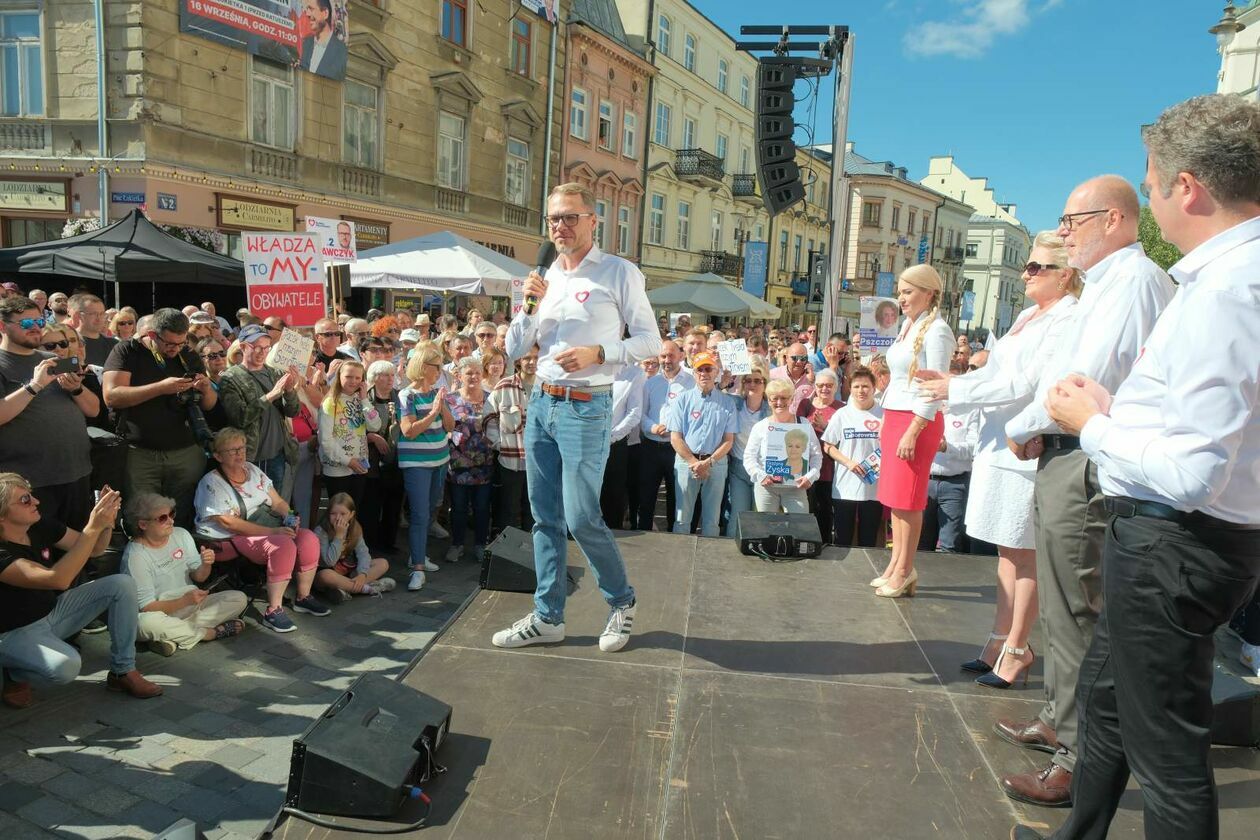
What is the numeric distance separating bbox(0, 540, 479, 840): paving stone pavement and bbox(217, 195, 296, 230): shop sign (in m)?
11.4

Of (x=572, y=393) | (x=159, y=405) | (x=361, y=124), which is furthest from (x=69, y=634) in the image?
(x=361, y=124)

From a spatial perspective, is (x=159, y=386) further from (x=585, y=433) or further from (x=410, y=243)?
(x=410, y=243)

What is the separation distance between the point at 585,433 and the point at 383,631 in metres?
2.92

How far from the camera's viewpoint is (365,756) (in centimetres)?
246

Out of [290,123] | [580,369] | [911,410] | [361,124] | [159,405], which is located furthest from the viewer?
[361,124]

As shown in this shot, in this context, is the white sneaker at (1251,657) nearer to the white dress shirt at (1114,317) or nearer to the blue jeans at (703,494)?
the blue jeans at (703,494)

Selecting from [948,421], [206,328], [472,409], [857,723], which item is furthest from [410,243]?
[857,723]

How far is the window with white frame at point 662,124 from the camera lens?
31250 millimetres

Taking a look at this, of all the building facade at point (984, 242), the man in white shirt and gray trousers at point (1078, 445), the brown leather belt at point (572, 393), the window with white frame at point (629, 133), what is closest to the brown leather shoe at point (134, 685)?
the brown leather belt at point (572, 393)

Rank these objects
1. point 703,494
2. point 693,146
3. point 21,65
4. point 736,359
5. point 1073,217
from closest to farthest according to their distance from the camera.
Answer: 1. point 1073,217
2. point 703,494
3. point 736,359
4. point 21,65
5. point 693,146

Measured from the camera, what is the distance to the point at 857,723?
3041 millimetres

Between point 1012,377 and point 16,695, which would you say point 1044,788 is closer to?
point 1012,377

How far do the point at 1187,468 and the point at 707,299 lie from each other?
16156 mm

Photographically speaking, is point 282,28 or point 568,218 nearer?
point 568,218
